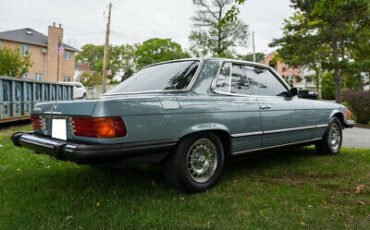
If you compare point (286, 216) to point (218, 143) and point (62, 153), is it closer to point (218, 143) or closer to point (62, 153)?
point (218, 143)

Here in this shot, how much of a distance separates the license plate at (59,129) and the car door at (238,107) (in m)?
1.63

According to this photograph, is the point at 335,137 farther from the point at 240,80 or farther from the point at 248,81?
the point at 240,80

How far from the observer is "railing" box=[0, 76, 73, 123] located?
914 centimetres

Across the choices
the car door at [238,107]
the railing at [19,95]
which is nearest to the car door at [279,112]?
the car door at [238,107]

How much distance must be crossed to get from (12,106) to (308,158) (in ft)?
28.9

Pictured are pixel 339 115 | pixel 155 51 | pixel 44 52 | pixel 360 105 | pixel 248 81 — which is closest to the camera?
pixel 248 81

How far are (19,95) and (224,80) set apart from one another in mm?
8664

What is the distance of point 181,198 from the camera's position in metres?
3.13

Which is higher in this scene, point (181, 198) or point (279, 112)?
point (279, 112)

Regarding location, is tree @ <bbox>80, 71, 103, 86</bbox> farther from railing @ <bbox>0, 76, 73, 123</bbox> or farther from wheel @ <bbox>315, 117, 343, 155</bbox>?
wheel @ <bbox>315, 117, 343, 155</bbox>

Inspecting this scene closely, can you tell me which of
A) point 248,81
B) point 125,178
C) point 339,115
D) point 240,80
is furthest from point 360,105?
point 125,178

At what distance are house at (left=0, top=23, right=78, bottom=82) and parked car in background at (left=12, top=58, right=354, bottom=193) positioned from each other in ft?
120

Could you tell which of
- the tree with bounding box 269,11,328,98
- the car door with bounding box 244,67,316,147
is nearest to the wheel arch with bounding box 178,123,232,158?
the car door with bounding box 244,67,316,147

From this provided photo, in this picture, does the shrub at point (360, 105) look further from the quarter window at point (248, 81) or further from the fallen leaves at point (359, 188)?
the fallen leaves at point (359, 188)
